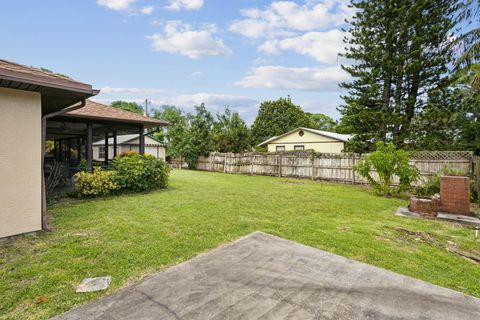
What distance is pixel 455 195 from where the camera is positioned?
6.31m

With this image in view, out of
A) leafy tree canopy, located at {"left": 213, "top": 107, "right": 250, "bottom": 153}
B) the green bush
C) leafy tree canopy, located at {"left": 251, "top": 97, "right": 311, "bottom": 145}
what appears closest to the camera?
the green bush

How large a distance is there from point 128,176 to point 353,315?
7.78m

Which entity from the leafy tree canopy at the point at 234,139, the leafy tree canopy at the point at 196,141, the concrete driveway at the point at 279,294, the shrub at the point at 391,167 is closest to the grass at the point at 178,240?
the concrete driveway at the point at 279,294

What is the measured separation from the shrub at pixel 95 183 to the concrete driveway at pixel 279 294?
563cm

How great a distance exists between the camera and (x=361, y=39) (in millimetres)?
13195

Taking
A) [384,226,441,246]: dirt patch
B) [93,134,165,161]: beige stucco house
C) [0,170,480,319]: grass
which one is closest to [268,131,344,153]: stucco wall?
[93,134,165,161]: beige stucco house

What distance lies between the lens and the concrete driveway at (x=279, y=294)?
2.34 m

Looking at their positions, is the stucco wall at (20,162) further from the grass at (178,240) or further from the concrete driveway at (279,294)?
the concrete driveway at (279,294)

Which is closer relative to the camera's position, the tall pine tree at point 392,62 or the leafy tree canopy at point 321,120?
the tall pine tree at point 392,62

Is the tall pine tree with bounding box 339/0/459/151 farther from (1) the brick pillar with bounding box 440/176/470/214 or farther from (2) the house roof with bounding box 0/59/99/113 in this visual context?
(2) the house roof with bounding box 0/59/99/113

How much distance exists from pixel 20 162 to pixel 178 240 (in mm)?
3013

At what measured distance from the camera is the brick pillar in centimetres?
618

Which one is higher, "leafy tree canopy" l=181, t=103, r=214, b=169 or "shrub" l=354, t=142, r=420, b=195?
"leafy tree canopy" l=181, t=103, r=214, b=169

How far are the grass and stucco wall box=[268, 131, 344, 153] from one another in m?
13.6
